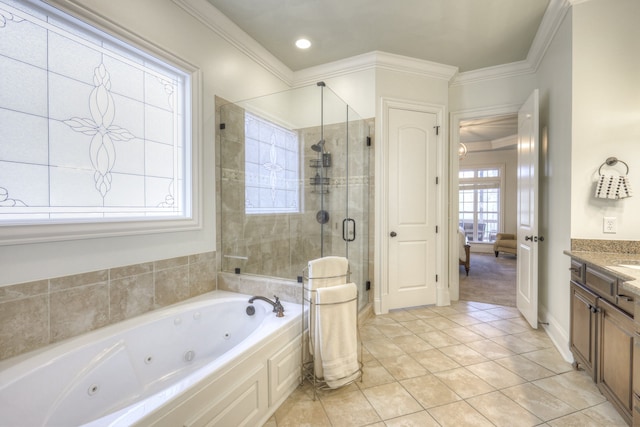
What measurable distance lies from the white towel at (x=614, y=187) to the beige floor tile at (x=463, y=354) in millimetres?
1449

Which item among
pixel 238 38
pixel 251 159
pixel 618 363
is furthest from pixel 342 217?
pixel 618 363

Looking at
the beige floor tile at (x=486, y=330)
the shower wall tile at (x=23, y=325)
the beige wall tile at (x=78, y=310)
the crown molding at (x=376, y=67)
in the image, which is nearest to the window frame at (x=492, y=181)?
the crown molding at (x=376, y=67)

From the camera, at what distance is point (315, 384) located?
1845mm

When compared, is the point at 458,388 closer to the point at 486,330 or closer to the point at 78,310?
the point at 486,330

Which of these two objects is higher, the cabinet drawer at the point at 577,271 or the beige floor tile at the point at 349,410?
the cabinet drawer at the point at 577,271

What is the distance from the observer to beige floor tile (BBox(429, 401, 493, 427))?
1.59m

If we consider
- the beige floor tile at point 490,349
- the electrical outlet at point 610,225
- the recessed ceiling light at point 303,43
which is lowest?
the beige floor tile at point 490,349

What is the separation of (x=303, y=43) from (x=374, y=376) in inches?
118

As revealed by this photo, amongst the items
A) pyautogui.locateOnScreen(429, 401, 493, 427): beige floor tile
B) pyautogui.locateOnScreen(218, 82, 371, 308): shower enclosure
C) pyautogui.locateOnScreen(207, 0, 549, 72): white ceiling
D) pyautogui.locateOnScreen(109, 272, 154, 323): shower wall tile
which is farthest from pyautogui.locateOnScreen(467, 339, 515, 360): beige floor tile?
pyautogui.locateOnScreen(207, 0, 549, 72): white ceiling

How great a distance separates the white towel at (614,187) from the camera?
6.53 ft

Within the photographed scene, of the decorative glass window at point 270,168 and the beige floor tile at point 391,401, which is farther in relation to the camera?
the decorative glass window at point 270,168

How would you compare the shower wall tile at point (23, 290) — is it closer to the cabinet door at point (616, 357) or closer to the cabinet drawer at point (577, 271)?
the cabinet door at point (616, 357)

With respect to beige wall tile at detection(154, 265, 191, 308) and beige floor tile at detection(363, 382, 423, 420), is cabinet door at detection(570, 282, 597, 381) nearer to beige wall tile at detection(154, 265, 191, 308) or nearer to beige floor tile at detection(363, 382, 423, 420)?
beige floor tile at detection(363, 382, 423, 420)

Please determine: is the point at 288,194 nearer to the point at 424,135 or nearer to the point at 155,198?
the point at 155,198
